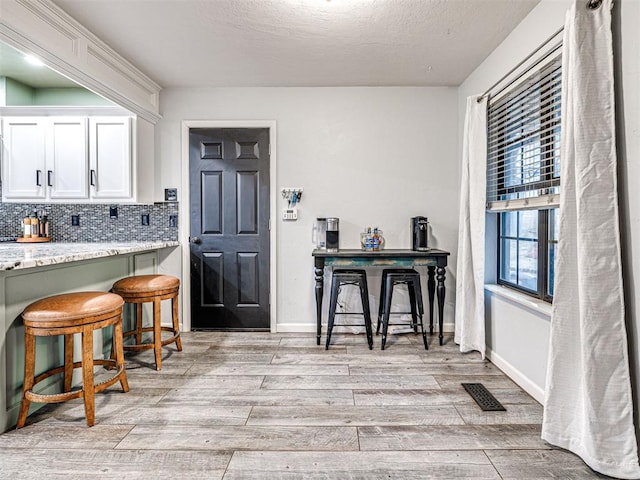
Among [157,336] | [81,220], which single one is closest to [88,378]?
[157,336]

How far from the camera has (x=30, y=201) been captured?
3236 millimetres

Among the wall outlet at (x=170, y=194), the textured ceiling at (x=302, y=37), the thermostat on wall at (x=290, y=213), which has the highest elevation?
the textured ceiling at (x=302, y=37)

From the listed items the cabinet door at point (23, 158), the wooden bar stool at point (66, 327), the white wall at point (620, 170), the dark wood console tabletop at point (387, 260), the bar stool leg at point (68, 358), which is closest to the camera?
the white wall at point (620, 170)

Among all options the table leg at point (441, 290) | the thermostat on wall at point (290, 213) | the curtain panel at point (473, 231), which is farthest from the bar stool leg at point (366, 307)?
the thermostat on wall at point (290, 213)

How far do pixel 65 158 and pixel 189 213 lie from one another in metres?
1.15

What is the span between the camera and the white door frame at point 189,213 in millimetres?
3521

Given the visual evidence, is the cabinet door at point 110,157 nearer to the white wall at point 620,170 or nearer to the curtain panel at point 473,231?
the curtain panel at point 473,231

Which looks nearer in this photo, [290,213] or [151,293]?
[151,293]

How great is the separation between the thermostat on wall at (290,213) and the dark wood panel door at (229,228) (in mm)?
185

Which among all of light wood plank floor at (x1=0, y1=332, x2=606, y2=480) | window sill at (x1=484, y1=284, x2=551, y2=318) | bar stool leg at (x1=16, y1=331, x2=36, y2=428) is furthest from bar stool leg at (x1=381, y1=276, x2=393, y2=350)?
bar stool leg at (x1=16, y1=331, x2=36, y2=428)

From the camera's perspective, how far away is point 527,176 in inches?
94.7

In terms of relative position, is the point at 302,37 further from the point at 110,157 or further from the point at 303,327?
the point at 303,327

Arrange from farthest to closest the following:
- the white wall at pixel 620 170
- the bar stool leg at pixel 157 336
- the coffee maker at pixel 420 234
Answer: the coffee maker at pixel 420 234 → the bar stool leg at pixel 157 336 → the white wall at pixel 620 170

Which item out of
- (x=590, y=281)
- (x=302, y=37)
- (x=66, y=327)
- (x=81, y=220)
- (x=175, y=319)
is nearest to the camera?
(x=590, y=281)
